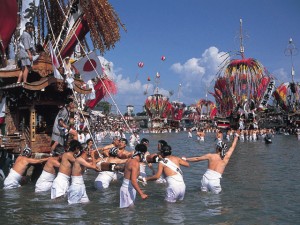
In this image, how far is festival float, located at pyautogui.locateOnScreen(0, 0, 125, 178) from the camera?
1337 cm

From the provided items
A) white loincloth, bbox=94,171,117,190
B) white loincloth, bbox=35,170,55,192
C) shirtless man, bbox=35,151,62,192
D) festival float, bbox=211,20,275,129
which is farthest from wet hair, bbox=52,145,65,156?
festival float, bbox=211,20,275,129

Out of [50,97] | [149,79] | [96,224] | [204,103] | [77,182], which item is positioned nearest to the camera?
[96,224]

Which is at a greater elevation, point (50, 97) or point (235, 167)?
point (50, 97)

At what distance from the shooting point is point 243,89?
2616 inches

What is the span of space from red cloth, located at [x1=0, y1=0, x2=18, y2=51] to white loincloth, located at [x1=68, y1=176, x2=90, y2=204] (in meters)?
7.20

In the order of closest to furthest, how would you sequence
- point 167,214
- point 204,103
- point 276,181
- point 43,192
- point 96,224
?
point 96,224, point 167,214, point 43,192, point 276,181, point 204,103

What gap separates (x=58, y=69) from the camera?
13.5 meters

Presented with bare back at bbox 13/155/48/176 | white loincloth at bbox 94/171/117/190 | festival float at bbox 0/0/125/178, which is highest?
festival float at bbox 0/0/125/178

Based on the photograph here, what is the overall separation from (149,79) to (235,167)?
284 feet

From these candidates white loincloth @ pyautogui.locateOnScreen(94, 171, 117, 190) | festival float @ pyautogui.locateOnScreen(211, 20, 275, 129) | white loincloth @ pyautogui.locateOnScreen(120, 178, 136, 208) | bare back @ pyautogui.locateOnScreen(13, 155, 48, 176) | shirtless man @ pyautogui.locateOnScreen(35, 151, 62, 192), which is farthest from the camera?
festival float @ pyautogui.locateOnScreen(211, 20, 275, 129)

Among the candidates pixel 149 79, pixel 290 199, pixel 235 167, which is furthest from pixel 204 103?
pixel 290 199

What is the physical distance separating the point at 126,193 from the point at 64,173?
210 centimetres

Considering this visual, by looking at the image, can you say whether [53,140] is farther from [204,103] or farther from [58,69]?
[204,103]

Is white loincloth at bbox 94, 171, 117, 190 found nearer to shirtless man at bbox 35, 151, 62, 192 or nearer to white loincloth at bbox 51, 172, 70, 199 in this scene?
shirtless man at bbox 35, 151, 62, 192
